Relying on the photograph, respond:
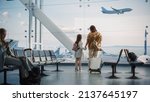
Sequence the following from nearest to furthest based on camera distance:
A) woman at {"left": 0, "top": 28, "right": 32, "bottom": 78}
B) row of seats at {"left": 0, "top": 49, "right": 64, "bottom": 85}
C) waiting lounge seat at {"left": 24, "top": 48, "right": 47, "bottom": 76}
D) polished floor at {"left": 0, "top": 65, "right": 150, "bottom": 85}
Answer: woman at {"left": 0, "top": 28, "right": 32, "bottom": 78} < polished floor at {"left": 0, "top": 65, "right": 150, "bottom": 85} < row of seats at {"left": 0, "top": 49, "right": 64, "bottom": 85} < waiting lounge seat at {"left": 24, "top": 48, "right": 47, "bottom": 76}

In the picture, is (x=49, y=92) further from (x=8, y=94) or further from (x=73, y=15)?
(x=73, y=15)

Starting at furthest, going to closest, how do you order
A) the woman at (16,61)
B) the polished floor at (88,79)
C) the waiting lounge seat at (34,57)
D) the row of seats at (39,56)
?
the waiting lounge seat at (34,57)
the row of seats at (39,56)
the polished floor at (88,79)
the woman at (16,61)

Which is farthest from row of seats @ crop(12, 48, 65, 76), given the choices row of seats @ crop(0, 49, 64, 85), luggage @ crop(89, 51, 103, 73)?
luggage @ crop(89, 51, 103, 73)

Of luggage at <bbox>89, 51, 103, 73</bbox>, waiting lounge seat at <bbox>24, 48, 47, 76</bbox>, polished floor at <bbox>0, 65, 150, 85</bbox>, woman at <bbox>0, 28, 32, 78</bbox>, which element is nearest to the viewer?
woman at <bbox>0, 28, 32, 78</bbox>

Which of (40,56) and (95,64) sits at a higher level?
(40,56)

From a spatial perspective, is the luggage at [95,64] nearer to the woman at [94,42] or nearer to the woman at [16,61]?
the woman at [94,42]

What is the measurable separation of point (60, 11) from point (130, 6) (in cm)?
145

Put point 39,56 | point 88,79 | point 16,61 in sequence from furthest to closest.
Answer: point 39,56
point 88,79
point 16,61

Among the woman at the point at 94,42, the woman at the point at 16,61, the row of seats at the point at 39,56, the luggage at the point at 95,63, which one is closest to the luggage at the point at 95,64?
the luggage at the point at 95,63

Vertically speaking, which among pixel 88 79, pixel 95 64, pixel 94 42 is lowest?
pixel 88 79

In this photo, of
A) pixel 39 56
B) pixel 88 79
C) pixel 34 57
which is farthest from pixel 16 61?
pixel 39 56

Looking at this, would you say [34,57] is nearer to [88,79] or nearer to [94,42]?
[94,42]

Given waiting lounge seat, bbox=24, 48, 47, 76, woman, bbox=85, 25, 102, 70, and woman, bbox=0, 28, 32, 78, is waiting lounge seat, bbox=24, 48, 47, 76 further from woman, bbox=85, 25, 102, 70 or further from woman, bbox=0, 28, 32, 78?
woman, bbox=0, 28, 32, 78

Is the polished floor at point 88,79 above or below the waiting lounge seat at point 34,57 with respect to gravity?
below
